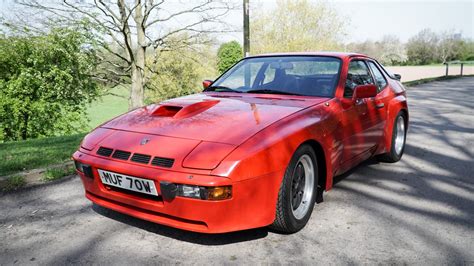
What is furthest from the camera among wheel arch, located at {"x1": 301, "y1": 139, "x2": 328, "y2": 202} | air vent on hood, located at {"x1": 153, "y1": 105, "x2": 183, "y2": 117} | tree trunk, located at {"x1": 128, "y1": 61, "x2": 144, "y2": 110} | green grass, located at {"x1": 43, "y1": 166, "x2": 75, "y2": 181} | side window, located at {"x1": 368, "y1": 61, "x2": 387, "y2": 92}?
tree trunk, located at {"x1": 128, "y1": 61, "x2": 144, "y2": 110}

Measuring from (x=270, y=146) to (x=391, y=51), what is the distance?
69706mm

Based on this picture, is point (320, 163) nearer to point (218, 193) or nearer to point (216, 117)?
point (216, 117)

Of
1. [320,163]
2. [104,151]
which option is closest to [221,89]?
[320,163]

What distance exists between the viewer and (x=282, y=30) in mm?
29375

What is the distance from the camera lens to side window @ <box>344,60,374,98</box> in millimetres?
3684

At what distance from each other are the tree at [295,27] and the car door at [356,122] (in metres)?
25.5

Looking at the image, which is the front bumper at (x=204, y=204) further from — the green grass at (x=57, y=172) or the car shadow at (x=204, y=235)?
the green grass at (x=57, y=172)

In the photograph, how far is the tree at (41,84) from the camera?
1330 centimetres

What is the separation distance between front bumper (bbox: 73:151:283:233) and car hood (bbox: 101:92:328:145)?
0.32m

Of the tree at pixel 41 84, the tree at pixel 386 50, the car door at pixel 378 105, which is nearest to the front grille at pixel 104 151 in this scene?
the car door at pixel 378 105

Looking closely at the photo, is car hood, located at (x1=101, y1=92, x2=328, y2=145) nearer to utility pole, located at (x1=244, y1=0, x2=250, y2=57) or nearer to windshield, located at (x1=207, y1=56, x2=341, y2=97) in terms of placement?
windshield, located at (x1=207, y1=56, x2=341, y2=97)

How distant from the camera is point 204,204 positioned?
229 centimetres

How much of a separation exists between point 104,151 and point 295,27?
28590 mm

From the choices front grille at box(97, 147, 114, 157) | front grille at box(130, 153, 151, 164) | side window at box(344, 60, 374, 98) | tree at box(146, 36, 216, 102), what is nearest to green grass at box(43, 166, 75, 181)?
front grille at box(97, 147, 114, 157)
